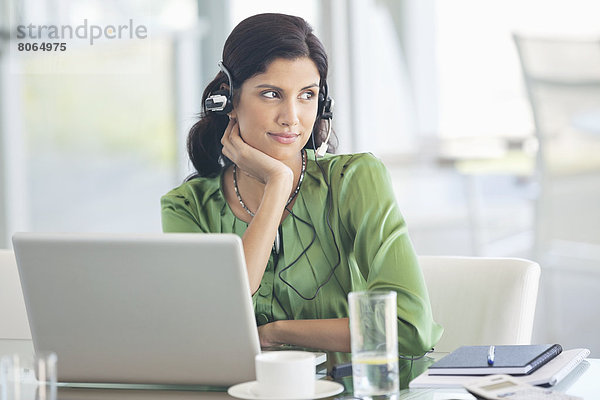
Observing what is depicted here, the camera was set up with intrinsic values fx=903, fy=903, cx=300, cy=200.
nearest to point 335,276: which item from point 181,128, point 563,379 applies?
point 563,379

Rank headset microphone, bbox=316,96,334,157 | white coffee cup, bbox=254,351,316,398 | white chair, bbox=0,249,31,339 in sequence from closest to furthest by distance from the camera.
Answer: white coffee cup, bbox=254,351,316,398
headset microphone, bbox=316,96,334,157
white chair, bbox=0,249,31,339

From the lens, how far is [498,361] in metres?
1.25

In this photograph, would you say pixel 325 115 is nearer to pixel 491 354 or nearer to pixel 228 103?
pixel 228 103

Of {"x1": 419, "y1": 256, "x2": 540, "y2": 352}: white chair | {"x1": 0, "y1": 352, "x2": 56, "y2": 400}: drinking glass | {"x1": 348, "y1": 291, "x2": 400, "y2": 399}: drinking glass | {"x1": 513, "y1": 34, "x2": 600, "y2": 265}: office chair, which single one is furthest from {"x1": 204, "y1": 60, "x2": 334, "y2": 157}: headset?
{"x1": 513, "y1": 34, "x2": 600, "y2": 265}: office chair

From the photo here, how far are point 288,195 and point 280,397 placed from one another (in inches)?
28.2

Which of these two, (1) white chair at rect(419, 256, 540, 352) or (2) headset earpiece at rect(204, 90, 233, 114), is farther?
(2) headset earpiece at rect(204, 90, 233, 114)

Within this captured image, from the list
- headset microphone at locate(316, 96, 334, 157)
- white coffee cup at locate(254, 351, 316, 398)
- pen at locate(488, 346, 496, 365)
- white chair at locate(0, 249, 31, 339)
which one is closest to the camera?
white coffee cup at locate(254, 351, 316, 398)

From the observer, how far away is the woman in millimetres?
1765

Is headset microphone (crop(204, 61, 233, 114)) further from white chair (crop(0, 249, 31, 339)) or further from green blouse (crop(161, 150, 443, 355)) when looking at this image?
white chair (crop(0, 249, 31, 339))

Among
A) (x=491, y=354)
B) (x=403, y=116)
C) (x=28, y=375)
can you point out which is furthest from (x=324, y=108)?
(x=403, y=116)

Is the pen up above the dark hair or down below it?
below

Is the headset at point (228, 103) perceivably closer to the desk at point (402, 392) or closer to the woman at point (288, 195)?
the woman at point (288, 195)

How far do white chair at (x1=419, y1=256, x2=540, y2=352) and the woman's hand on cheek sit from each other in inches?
13.7

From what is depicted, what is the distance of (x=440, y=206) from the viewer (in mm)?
3404
